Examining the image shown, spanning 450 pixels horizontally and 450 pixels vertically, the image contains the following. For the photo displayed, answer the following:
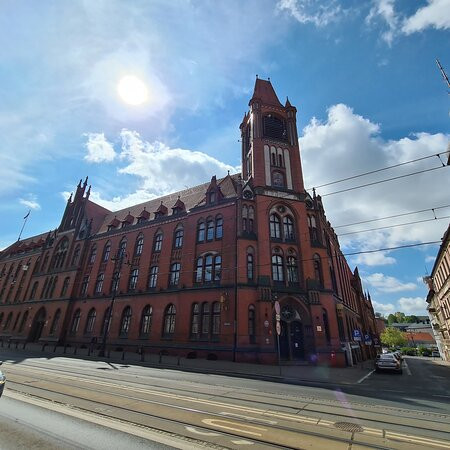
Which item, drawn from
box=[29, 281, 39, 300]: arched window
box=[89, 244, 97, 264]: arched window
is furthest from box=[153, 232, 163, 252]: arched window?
box=[29, 281, 39, 300]: arched window

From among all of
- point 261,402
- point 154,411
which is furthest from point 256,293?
point 154,411

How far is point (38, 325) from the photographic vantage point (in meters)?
39.2

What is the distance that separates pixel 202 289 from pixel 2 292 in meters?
47.0

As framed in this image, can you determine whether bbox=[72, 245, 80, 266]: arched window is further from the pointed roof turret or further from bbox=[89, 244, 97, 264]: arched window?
the pointed roof turret

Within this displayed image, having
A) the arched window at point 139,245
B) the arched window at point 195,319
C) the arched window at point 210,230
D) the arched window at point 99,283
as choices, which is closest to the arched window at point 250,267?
the arched window at point 210,230

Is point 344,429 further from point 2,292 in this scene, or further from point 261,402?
point 2,292

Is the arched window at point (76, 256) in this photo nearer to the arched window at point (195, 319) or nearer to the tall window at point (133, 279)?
the tall window at point (133, 279)

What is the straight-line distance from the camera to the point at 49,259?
43.7m

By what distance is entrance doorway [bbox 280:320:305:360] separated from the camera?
22.5 m

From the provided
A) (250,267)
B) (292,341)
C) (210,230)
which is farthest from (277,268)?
(210,230)

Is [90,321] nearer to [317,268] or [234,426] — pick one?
[317,268]

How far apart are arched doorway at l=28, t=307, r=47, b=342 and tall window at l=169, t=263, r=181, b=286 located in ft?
77.8

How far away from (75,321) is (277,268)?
2850cm

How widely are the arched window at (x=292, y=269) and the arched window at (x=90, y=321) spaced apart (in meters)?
25.3
